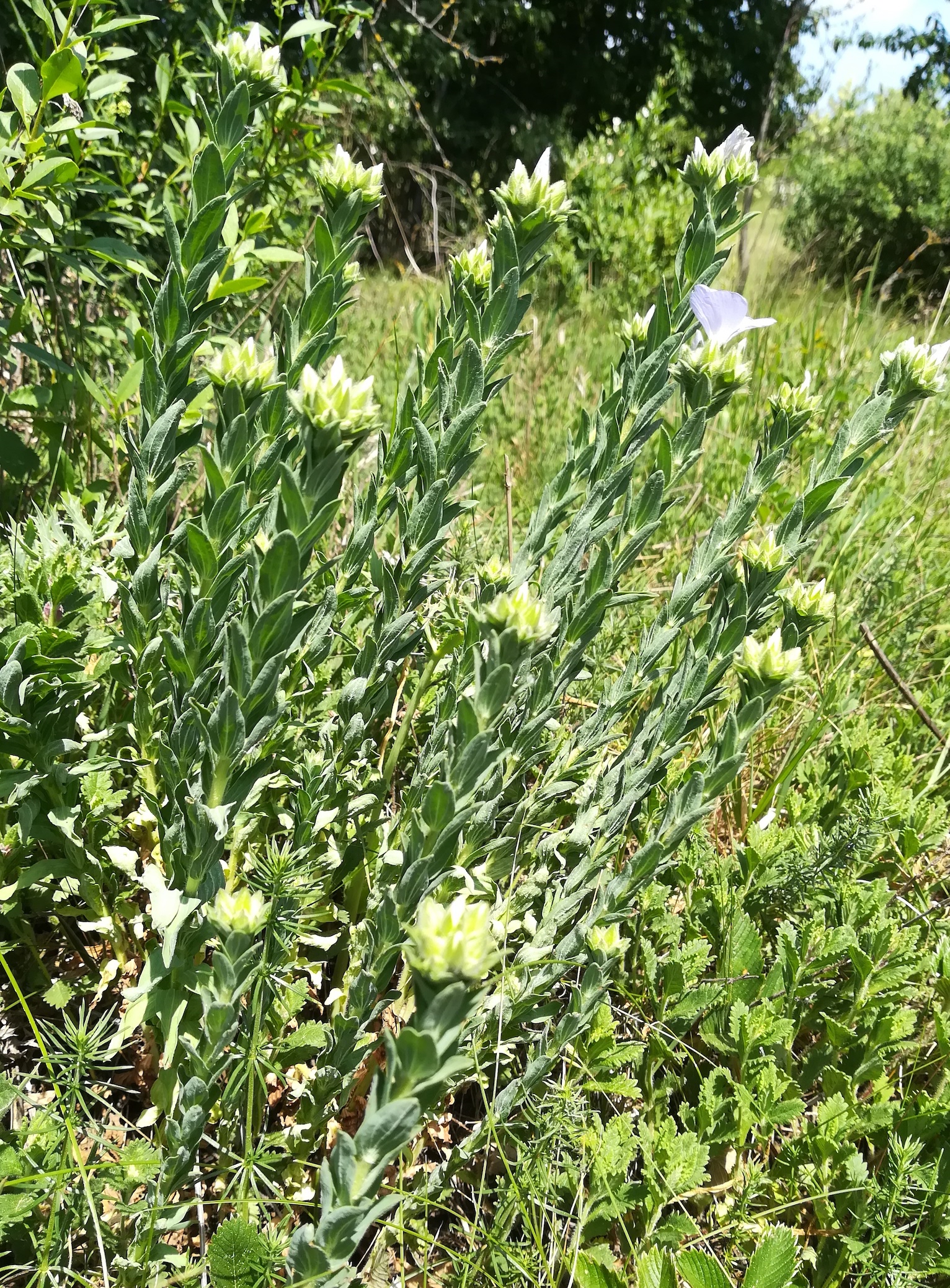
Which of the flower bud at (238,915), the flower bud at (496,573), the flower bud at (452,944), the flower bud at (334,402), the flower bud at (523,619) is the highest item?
the flower bud at (334,402)

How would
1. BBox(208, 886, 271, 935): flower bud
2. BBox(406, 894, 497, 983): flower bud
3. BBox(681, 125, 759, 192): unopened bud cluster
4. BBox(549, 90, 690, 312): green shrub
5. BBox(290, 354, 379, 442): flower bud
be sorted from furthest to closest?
BBox(549, 90, 690, 312): green shrub → BBox(681, 125, 759, 192): unopened bud cluster → BBox(208, 886, 271, 935): flower bud → BBox(290, 354, 379, 442): flower bud → BBox(406, 894, 497, 983): flower bud

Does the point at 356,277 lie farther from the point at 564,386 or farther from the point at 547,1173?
the point at 564,386

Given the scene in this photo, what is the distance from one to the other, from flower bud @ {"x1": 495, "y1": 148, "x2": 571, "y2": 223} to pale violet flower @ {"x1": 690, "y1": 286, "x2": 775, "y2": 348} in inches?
9.1

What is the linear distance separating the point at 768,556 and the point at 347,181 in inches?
33.0

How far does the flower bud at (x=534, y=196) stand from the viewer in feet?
4.08

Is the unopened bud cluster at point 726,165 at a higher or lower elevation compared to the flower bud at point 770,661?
higher

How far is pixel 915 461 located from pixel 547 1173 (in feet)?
11.4

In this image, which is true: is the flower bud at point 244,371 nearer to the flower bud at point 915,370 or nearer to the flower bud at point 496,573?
the flower bud at point 496,573

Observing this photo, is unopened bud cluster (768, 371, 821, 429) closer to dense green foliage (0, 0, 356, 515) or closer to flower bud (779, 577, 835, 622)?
flower bud (779, 577, 835, 622)

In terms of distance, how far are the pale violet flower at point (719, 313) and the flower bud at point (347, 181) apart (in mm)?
488

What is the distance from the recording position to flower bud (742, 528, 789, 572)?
135 centimetres

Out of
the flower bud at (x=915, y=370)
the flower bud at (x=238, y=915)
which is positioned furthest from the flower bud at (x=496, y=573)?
the flower bud at (x=915, y=370)

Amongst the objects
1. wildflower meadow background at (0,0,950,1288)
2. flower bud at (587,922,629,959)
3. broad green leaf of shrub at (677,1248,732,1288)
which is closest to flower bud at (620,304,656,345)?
wildflower meadow background at (0,0,950,1288)

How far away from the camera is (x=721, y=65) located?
16.0m
